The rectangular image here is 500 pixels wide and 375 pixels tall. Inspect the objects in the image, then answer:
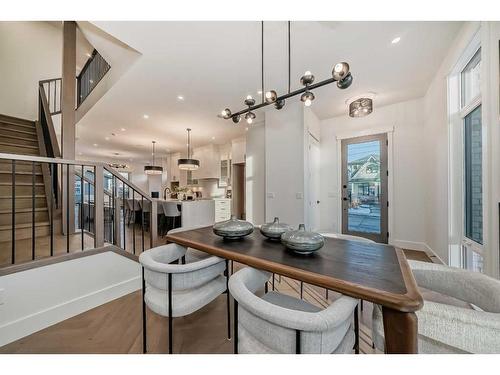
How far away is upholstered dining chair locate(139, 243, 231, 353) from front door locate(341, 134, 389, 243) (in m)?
3.62

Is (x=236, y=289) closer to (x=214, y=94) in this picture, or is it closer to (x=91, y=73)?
(x=214, y=94)

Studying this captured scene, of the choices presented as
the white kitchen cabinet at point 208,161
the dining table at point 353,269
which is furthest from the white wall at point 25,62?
the dining table at point 353,269

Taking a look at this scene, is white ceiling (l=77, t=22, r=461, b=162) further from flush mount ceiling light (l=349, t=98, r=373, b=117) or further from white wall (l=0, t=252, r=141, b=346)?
white wall (l=0, t=252, r=141, b=346)

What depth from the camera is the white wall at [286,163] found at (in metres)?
3.66

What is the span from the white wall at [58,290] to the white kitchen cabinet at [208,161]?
16.5 feet

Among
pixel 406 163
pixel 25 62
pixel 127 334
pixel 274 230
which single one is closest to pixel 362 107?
pixel 406 163

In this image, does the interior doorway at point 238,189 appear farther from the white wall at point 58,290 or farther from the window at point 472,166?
the window at point 472,166

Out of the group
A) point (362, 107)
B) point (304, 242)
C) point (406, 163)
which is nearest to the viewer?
point (304, 242)

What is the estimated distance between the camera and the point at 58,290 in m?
1.79

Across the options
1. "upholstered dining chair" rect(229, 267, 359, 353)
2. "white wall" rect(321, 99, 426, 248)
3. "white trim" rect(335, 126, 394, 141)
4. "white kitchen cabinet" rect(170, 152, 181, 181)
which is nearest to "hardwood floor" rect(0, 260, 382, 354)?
"upholstered dining chair" rect(229, 267, 359, 353)

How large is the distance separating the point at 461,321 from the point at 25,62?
7141 millimetres

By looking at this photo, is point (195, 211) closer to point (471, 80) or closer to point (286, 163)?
point (286, 163)

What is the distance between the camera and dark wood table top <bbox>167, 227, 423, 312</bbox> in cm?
83
